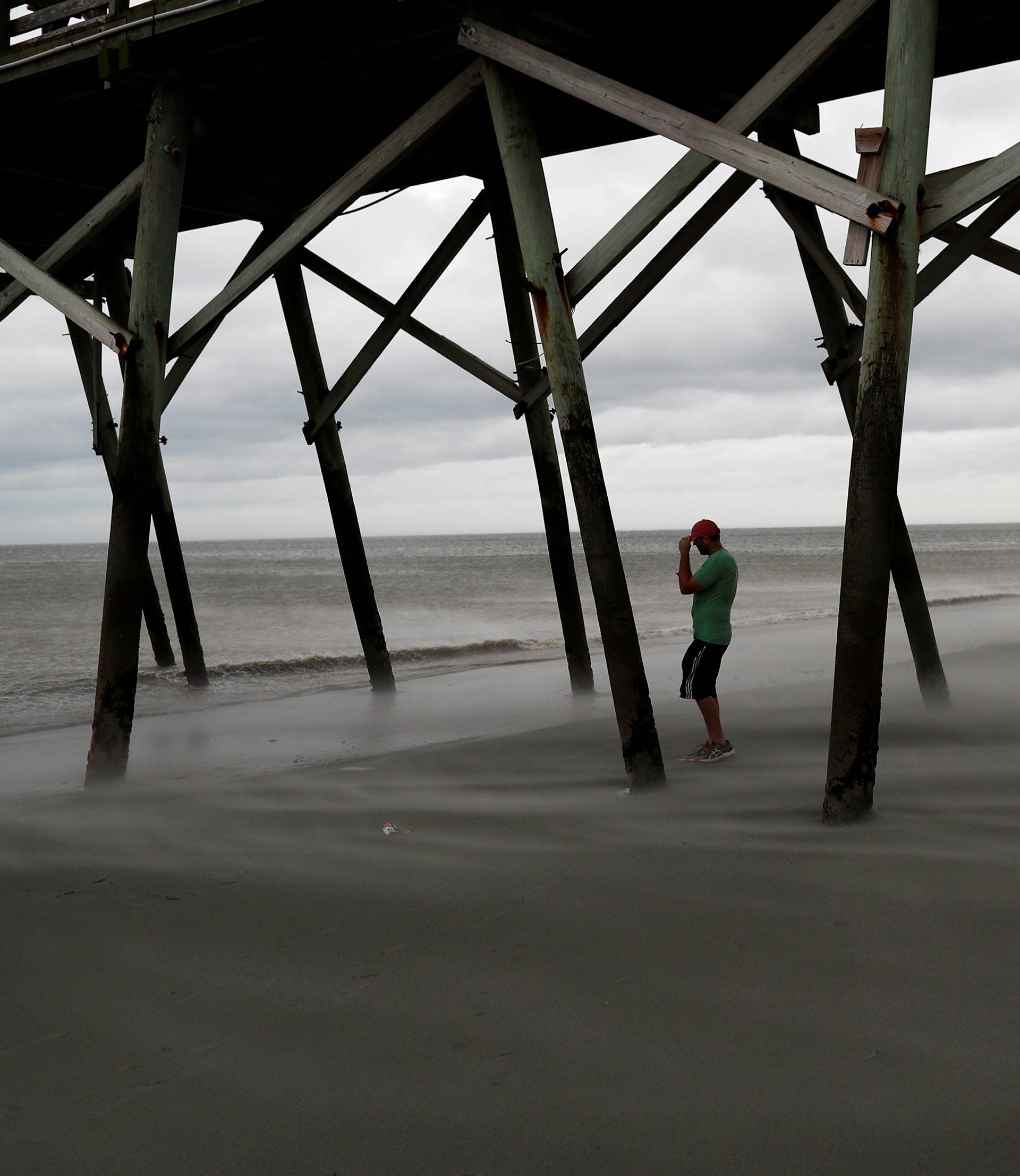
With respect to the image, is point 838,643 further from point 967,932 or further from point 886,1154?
point 886,1154

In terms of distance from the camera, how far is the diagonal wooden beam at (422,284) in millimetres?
→ 7352

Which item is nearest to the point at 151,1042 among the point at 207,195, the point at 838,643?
the point at 838,643

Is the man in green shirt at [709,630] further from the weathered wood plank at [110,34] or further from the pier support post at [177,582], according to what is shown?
the pier support post at [177,582]

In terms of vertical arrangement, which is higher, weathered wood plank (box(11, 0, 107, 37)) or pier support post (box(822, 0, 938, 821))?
weathered wood plank (box(11, 0, 107, 37))

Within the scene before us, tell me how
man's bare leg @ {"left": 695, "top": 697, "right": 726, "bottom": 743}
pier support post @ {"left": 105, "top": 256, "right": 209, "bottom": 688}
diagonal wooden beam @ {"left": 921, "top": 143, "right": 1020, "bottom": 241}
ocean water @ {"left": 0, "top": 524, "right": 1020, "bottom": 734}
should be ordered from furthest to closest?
ocean water @ {"left": 0, "top": 524, "right": 1020, "bottom": 734} → pier support post @ {"left": 105, "top": 256, "right": 209, "bottom": 688} → man's bare leg @ {"left": 695, "top": 697, "right": 726, "bottom": 743} → diagonal wooden beam @ {"left": 921, "top": 143, "right": 1020, "bottom": 241}

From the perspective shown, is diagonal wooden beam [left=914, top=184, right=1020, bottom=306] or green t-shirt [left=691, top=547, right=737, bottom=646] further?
green t-shirt [left=691, top=547, right=737, bottom=646]

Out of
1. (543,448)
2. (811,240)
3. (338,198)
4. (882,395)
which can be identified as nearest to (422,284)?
(543,448)

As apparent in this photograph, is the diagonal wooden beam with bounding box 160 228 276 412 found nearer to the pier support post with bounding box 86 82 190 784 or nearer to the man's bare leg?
the pier support post with bounding box 86 82 190 784

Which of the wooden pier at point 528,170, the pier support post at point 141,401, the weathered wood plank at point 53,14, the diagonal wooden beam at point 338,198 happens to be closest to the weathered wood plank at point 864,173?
the wooden pier at point 528,170

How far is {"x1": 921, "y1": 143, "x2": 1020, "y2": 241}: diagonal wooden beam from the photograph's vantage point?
3.74m

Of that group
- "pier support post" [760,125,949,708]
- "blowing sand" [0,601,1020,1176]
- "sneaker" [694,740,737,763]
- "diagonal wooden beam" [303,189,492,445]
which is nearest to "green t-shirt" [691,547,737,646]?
"sneaker" [694,740,737,763]

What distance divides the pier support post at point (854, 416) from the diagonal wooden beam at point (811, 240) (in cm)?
3

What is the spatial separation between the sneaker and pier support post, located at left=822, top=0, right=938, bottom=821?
58.0 inches

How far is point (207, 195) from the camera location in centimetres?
759
